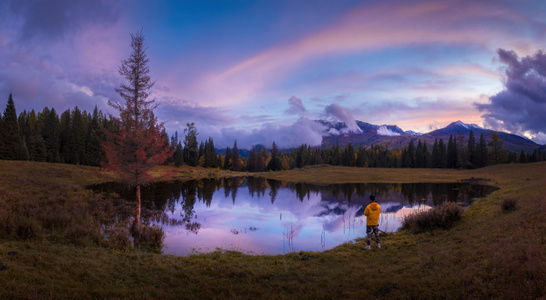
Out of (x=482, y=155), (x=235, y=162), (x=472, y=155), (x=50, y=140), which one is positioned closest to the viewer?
(x=50, y=140)

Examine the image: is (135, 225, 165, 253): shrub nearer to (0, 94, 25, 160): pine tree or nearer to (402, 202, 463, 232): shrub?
(402, 202, 463, 232): shrub

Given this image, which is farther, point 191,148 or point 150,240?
point 191,148

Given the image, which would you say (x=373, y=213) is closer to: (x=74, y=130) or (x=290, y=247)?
(x=290, y=247)

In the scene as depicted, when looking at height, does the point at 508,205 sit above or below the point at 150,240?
above

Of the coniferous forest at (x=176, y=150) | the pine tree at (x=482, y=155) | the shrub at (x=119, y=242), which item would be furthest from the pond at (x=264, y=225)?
the pine tree at (x=482, y=155)

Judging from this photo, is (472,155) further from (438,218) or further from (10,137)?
(10,137)

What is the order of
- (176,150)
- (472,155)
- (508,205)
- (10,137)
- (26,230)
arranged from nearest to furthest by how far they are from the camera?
(26,230) < (508,205) < (10,137) < (176,150) < (472,155)

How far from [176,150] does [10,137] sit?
40.1 meters

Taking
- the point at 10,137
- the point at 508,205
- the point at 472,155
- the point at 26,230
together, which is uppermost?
the point at 10,137

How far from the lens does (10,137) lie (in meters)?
64.9

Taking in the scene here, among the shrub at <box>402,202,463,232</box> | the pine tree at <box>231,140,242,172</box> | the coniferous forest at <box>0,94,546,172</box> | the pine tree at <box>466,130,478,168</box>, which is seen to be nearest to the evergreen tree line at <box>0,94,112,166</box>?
the coniferous forest at <box>0,94,546,172</box>

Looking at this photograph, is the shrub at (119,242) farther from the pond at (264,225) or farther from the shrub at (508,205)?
the shrub at (508,205)

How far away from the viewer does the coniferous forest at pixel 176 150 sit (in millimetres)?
68438

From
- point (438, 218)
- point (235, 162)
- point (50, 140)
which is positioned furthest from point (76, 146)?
point (438, 218)
